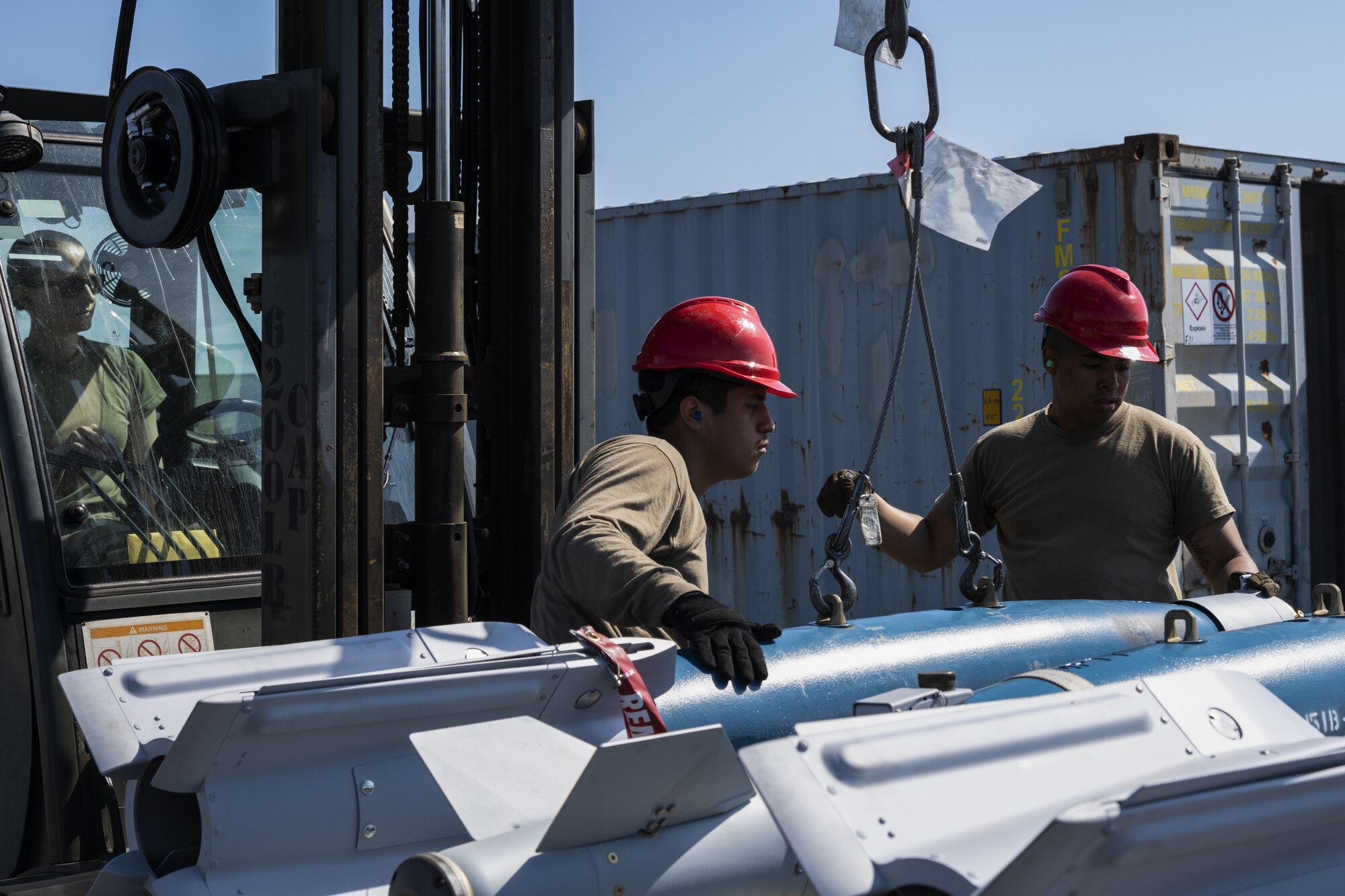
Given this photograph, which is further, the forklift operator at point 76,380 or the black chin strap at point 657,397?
the forklift operator at point 76,380

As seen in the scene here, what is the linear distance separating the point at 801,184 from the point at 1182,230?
210 centimetres

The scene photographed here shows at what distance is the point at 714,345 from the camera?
119 inches

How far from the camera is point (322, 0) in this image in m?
2.88

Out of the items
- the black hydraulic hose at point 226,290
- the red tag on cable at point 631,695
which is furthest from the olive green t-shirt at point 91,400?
the red tag on cable at point 631,695

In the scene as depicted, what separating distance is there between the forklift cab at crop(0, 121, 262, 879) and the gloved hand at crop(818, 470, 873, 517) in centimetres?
156

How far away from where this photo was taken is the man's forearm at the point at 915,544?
4285 mm

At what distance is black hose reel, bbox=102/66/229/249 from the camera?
276 cm

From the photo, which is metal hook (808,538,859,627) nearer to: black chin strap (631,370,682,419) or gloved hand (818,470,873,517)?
gloved hand (818,470,873,517)

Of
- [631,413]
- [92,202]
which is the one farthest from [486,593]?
[631,413]

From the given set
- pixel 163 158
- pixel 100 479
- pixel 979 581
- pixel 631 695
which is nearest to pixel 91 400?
pixel 100 479

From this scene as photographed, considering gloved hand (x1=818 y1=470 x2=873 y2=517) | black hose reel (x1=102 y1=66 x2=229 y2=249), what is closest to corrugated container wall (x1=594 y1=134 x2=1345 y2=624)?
gloved hand (x1=818 y1=470 x2=873 y2=517)

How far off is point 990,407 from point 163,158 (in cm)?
482

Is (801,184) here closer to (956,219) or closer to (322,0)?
(956,219)

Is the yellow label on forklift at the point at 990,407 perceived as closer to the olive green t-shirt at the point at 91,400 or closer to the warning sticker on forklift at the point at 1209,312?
the warning sticker on forklift at the point at 1209,312
